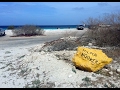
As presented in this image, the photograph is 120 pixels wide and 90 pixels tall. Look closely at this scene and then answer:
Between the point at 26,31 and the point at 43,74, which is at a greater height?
the point at 43,74

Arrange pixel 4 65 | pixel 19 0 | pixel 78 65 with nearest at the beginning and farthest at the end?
pixel 78 65 < pixel 19 0 < pixel 4 65

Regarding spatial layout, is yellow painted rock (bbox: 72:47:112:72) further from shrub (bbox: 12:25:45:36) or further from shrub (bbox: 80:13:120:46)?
shrub (bbox: 12:25:45:36)

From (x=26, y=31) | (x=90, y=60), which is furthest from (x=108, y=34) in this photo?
(x=26, y=31)

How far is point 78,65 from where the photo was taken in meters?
8.24

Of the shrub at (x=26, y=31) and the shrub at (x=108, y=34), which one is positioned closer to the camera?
the shrub at (x=108, y=34)

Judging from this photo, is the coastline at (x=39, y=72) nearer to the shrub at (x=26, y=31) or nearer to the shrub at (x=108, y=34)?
the shrub at (x=108, y=34)

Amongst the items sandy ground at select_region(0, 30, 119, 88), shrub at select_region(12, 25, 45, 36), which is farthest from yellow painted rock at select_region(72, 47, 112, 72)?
shrub at select_region(12, 25, 45, 36)

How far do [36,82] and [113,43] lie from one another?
591 centimetres

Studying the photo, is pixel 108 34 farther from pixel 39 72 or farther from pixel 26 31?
pixel 26 31

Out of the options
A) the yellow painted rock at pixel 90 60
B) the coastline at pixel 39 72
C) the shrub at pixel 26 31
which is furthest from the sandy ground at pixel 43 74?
the shrub at pixel 26 31

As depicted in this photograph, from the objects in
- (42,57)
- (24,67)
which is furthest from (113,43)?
(24,67)

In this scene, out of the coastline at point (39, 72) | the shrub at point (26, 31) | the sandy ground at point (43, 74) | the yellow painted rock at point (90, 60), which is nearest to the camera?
the sandy ground at point (43, 74)

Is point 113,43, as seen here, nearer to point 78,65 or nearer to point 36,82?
point 78,65

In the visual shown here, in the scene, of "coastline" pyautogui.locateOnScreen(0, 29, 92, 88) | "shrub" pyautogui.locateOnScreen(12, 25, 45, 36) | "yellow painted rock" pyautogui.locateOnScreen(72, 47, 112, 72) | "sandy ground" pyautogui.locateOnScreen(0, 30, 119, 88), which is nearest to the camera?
"sandy ground" pyautogui.locateOnScreen(0, 30, 119, 88)
